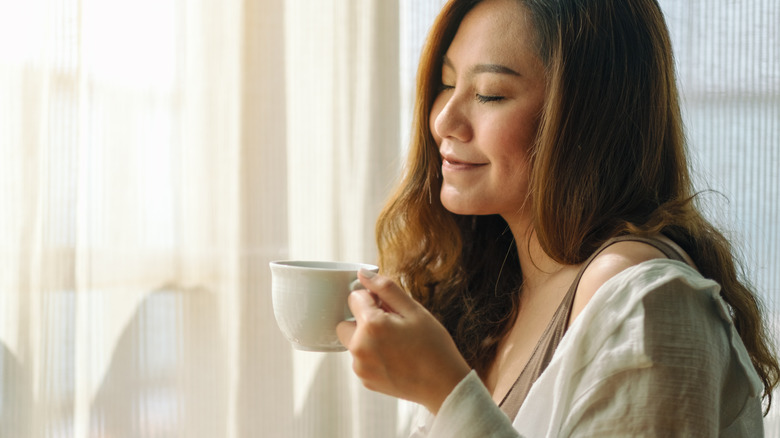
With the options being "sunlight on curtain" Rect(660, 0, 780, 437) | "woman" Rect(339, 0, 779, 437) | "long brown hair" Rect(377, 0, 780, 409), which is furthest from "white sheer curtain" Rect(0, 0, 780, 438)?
"long brown hair" Rect(377, 0, 780, 409)

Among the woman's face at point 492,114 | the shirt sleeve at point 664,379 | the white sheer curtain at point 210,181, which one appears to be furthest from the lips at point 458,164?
the white sheer curtain at point 210,181

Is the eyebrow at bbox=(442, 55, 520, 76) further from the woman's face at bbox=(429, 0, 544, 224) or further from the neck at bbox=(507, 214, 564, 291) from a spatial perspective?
the neck at bbox=(507, 214, 564, 291)

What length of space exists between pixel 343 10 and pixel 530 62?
2.51 ft

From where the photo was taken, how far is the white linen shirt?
2.16 feet

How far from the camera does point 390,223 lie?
1.19m

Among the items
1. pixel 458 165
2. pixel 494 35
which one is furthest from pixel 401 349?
pixel 494 35

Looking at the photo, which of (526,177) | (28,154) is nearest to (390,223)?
(526,177)

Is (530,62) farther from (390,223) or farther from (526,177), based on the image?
(390,223)

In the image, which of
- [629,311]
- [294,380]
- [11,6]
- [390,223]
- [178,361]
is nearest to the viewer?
[629,311]

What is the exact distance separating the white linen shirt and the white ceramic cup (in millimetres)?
151

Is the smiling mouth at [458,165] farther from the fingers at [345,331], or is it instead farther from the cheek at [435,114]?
the fingers at [345,331]

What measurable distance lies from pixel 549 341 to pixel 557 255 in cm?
12

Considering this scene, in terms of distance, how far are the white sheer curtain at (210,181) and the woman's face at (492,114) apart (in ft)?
2.07

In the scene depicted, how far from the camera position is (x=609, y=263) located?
749 mm
